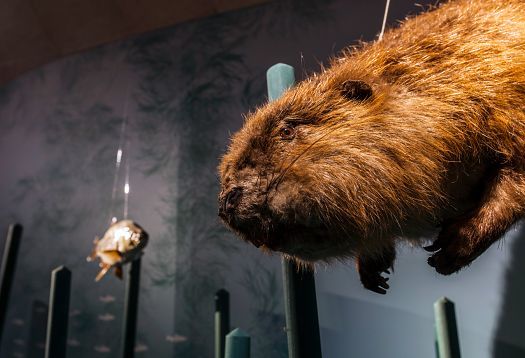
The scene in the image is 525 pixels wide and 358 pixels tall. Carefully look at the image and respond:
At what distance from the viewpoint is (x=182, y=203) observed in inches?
111

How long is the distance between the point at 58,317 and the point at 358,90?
119 centimetres

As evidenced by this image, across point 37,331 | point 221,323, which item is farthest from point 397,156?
point 37,331

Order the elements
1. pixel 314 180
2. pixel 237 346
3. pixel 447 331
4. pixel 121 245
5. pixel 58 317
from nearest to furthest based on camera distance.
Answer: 1. pixel 314 180
2. pixel 237 346
3. pixel 447 331
4. pixel 58 317
5. pixel 121 245

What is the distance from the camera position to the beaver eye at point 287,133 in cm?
78

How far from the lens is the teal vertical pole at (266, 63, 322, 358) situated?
995 millimetres

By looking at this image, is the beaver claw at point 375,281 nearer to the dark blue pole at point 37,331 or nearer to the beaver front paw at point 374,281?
the beaver front paw at point 374,281

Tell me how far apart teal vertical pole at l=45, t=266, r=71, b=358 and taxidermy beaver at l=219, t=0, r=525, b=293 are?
990 millimetres

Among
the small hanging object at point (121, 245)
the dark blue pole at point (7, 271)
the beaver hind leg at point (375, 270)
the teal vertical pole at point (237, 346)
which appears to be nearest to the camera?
the beaver hind leg at point (375, 270)

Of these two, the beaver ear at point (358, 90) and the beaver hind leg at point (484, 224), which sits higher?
the beaver ear at point (358, 90)

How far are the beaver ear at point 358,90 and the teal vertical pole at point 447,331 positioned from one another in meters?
0.79

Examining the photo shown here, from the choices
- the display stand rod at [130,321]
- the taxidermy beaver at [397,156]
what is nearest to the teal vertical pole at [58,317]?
the display stand rod at [130,321]

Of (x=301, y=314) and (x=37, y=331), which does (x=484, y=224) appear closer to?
(x=301, y=314)

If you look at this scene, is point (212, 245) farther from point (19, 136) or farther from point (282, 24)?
point (19, 136)

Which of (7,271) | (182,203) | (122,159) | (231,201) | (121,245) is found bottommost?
Answer: (231,201)
